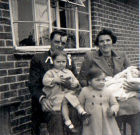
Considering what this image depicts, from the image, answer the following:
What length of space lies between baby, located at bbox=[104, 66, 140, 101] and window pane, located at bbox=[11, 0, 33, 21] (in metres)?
1.75

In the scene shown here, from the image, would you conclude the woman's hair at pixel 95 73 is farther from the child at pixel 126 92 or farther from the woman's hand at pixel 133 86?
the woman's hand at pixel 133 86

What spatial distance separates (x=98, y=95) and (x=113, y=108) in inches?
8.4

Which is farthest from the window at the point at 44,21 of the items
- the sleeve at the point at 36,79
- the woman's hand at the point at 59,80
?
the woman's hand at the point at 59,80

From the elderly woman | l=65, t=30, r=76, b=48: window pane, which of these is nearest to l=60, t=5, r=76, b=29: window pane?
l=65, t=30, r=76, b=48: window pane

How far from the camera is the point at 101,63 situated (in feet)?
9.77

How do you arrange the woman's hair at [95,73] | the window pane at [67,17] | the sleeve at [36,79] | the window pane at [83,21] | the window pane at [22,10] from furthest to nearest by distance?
the window pane at [83,21] < the window pane at [67,17] < the window pane at [22,10] < the sleeve at [36,79] < the woman's hair at [95,73]

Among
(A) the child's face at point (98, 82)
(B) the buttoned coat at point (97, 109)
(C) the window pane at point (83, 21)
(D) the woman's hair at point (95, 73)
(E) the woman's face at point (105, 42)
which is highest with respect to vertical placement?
(C) the window pane at point (83, 21)

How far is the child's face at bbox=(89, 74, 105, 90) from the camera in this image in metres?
2.27

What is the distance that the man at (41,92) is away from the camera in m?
2.32

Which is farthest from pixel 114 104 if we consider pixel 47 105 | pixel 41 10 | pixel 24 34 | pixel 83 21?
pixel 83 21

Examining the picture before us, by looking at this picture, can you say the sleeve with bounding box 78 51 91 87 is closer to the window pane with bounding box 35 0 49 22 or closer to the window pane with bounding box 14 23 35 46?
the window pane with bounding box 14 23 35 46

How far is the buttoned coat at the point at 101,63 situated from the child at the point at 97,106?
515 mm

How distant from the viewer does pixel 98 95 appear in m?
2.35

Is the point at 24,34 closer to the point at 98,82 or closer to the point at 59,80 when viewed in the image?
the point at 59,80
